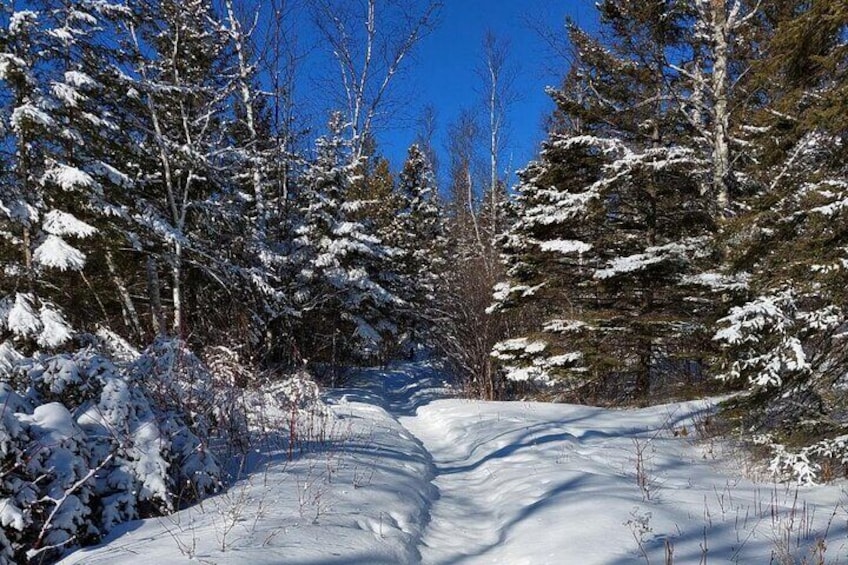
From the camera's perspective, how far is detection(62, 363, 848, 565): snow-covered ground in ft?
10.6

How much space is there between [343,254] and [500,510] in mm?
11143

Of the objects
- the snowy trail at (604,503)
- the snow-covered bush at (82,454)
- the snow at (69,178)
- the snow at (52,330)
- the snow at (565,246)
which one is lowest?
the snowy trail at (604,503)

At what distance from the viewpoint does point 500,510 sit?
4.61 metres

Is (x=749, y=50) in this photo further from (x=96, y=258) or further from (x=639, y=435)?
(x=96, y=258)

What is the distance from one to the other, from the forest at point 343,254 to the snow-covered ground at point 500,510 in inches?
21.7

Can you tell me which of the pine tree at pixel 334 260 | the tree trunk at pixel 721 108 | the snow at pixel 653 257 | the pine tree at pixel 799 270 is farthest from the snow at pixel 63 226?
the tree trunk at pixel 721 108

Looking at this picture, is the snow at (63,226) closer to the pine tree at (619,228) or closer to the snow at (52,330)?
the snow at (52,330)

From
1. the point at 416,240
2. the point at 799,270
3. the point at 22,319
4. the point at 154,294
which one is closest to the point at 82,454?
the point at 22,319

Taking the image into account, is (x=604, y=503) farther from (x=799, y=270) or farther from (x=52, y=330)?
(x=52, y=330)

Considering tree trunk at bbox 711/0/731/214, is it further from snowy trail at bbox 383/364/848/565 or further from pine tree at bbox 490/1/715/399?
snowy trail at bbox 383/364/848/565

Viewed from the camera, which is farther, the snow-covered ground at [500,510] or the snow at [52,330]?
the snow at [52,330]

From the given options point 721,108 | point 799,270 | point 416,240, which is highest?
point 416,240

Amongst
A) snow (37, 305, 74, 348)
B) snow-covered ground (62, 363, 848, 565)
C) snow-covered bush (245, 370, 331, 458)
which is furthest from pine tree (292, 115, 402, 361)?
snow-covered ground (62, 363, 848, 565)

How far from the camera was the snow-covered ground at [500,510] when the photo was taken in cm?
322
